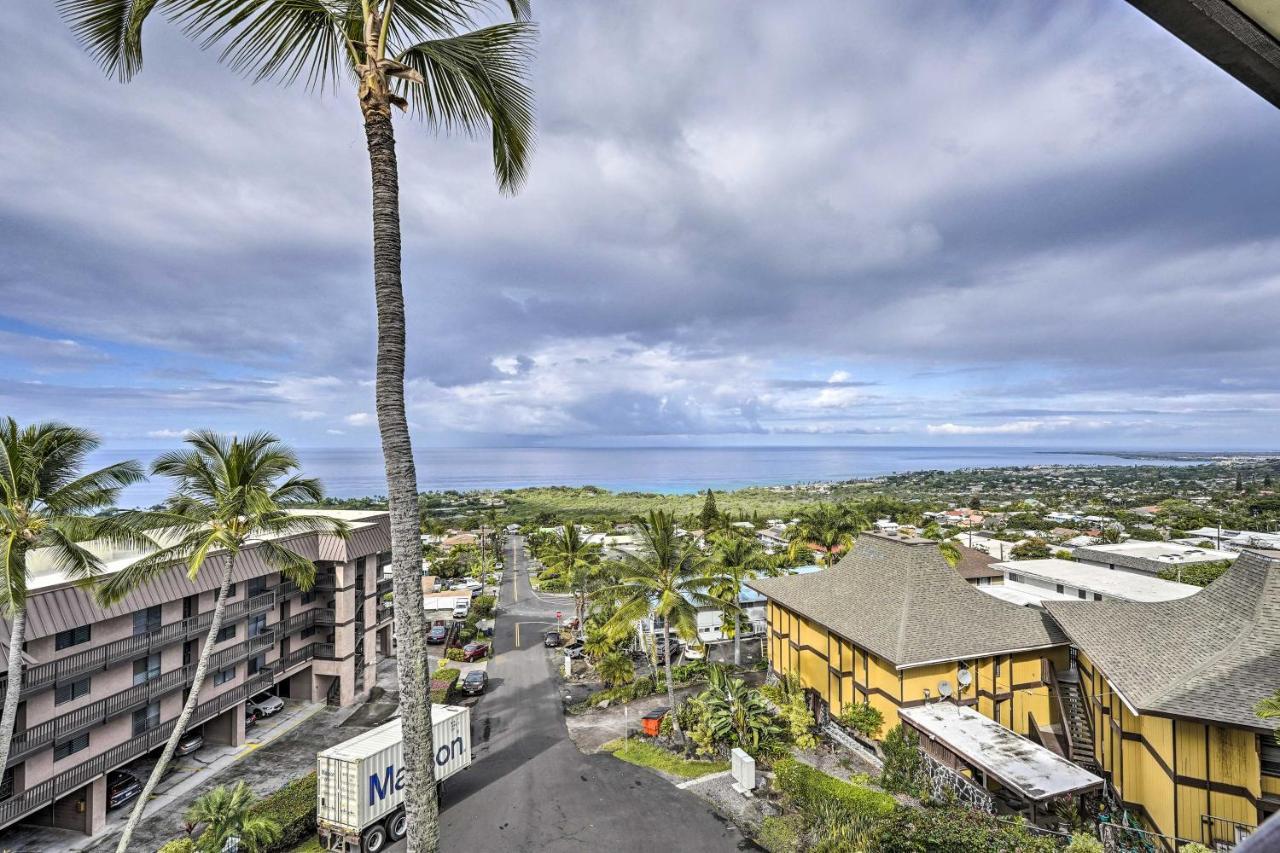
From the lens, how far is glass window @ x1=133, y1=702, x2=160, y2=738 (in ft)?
64.4

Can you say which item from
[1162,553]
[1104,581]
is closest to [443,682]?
[1104,581]

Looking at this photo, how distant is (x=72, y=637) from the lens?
1780cm

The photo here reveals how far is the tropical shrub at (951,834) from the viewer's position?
12430 mm

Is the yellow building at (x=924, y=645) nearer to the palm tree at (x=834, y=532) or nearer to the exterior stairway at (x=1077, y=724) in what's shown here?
the exterior stairway at (x=1077, y=724)

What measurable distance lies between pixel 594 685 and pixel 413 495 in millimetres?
26645

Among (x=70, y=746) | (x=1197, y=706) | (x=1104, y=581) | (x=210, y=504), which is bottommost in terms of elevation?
(x=70, y=746)

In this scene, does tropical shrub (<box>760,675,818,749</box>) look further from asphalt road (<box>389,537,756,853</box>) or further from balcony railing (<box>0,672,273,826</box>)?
balcony railing (<box>0,672,273,826</box>)

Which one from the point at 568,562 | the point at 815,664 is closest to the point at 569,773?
the point at 815,664

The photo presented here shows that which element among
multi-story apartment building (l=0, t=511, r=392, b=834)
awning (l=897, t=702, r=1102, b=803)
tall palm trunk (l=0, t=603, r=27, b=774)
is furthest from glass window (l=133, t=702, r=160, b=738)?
awning (l=897, t=702, r=1102, b=803)

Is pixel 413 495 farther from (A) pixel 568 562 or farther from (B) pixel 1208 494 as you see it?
(B) pixel 1208 494

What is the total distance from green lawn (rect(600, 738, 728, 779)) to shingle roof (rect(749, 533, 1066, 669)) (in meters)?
6.59

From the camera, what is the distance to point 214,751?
910 inches

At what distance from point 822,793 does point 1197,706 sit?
8995 millimetres

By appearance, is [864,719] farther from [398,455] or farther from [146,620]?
[146,620]
